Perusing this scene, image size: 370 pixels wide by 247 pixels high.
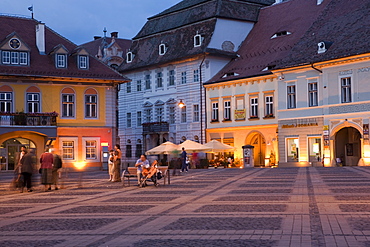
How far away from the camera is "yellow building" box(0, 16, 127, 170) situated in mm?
50562

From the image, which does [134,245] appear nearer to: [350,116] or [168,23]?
[350,116]

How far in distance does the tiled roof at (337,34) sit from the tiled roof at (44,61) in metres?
14.0

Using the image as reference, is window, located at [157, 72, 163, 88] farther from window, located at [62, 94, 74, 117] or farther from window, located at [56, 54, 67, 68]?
window, located at [56, 54, 67, 68]

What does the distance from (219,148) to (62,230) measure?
116 ft

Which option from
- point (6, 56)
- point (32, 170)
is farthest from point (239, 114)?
point (32, 170)

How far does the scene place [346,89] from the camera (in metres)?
49.9

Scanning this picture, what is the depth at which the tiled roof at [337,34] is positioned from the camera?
48559 mm

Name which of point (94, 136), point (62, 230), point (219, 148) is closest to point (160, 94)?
point (94, 136)

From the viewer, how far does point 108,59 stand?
8588 centimetres

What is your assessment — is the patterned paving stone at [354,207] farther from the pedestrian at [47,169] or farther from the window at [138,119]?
the window at [138,119]

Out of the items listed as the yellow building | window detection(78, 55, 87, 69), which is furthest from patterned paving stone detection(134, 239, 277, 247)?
window detection(78, 55, 87, 69)

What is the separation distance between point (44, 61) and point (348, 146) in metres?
24.2

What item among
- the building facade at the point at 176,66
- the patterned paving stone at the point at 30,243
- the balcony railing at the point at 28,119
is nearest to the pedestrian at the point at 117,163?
the patterned paving stone at the point at 30,243

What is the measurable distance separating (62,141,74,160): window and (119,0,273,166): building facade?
15.3 meters
